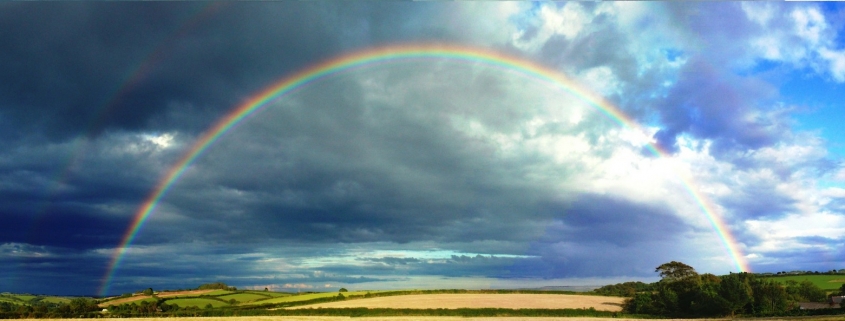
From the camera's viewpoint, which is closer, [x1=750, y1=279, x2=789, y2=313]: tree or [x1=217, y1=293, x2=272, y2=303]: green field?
[x1=750, y1=279, x2=789, y2=313]: tree

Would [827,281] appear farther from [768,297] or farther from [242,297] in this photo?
[242,297]

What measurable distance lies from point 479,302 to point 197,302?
224ft

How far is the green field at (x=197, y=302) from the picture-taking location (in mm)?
120688

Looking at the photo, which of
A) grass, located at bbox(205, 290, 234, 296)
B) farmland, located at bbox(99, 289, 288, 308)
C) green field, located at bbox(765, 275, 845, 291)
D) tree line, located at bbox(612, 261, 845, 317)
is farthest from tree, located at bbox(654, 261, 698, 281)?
grass, located at bbox(205, 290, 234, 296)

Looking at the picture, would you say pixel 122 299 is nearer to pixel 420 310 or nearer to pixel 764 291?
pixel 420 310

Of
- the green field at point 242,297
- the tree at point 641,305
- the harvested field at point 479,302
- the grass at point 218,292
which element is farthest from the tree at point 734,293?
the grass at point 218,292

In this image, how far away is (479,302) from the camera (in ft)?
366

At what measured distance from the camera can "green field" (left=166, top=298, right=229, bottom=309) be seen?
120688 millimetres

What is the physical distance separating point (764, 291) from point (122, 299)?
147301 millimetres

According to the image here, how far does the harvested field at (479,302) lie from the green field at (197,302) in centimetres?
2934

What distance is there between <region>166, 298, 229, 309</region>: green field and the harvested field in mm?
29340

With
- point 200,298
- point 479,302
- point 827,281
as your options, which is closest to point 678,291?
point 479,302

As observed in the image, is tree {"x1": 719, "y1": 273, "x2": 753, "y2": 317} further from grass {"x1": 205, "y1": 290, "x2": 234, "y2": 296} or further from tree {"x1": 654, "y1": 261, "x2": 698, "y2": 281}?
grass {"x1": 205, "y1": 290, "x2": 234, "y2": 296}

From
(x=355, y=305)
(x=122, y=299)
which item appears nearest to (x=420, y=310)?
(x=355, y=305)
